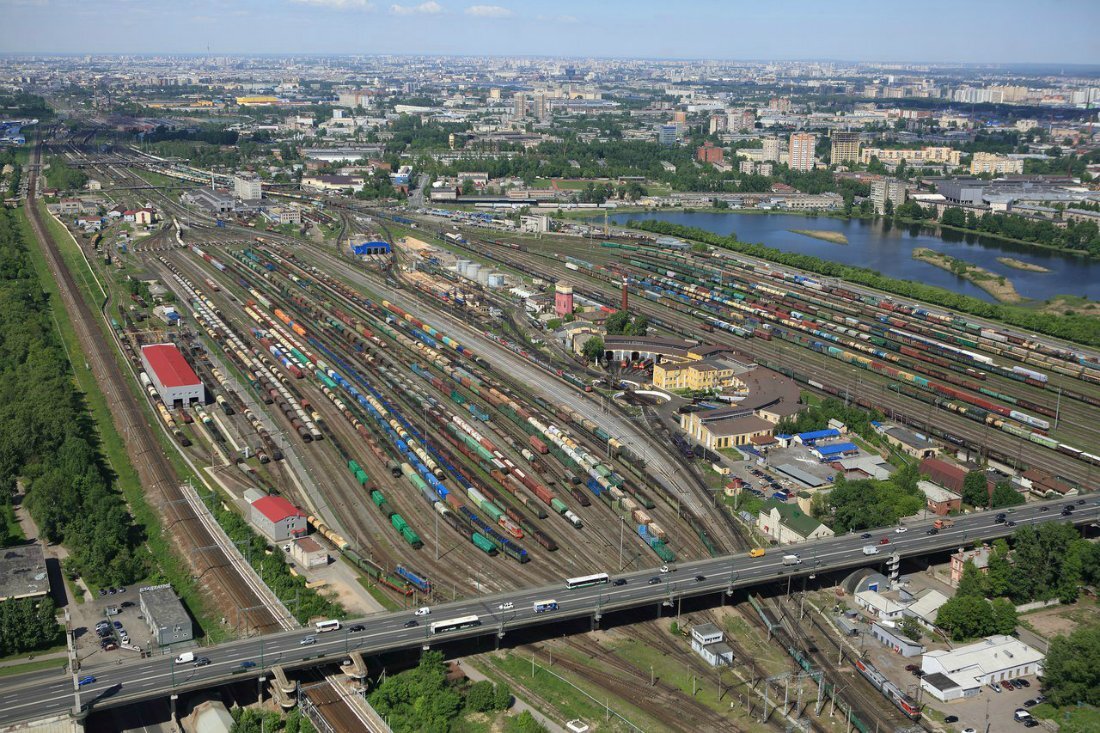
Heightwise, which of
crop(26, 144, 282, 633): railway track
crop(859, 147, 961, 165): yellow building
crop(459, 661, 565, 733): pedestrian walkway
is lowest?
crop(459, 661, 565, 733): pedestrian walkway

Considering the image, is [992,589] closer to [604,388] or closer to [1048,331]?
[604,388]

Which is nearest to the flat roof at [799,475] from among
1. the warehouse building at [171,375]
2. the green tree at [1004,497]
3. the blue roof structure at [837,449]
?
the blue roof structure at [837,449]

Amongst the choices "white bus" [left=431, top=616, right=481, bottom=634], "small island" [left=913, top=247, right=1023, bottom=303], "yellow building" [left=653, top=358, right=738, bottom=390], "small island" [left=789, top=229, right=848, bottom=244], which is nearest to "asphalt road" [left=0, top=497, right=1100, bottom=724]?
"white bus" [left=431, top=616, right=481, bottom=634]

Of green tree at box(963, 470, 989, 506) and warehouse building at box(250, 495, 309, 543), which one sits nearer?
warehouse building at box(250, 495, 309, 543)

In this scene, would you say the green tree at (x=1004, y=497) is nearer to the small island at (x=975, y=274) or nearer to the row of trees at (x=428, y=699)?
the row of trees at (x=428, y=699)

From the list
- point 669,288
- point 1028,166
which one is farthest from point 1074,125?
point 669,288

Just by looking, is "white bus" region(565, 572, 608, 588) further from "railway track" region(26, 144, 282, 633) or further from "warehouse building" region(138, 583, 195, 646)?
"warehouse building" region(138, 583, 195, 646)
